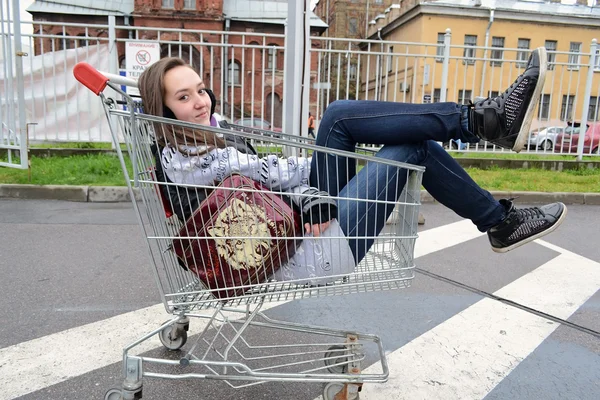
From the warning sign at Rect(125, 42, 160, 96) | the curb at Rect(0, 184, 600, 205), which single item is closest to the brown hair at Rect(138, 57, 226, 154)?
the curb at Rect(0, 184, 600, 205)

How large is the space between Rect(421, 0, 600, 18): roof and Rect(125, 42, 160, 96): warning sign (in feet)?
96.2

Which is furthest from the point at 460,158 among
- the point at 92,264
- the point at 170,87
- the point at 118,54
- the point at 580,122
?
the point at 170,87

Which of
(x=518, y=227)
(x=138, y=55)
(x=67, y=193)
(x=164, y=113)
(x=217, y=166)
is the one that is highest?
(x=138, y=55)

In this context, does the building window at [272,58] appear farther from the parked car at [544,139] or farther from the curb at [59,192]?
the parked car at [544,139]

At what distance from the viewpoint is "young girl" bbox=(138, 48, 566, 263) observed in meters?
1.88

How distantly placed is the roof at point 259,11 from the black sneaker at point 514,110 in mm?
32804

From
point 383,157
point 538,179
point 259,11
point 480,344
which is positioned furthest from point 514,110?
point 259,11

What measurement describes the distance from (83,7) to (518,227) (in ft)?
128

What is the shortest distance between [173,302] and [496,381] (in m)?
1.56

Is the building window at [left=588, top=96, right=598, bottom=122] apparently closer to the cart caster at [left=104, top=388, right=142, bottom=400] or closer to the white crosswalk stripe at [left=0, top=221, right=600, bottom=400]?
the white crosswalk stripe at [left=0, top=221, right=600, bottom=400]

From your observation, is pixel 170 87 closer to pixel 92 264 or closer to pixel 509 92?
pixel 509 92

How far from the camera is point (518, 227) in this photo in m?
2.47

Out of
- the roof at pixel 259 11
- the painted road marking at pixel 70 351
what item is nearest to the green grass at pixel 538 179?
the painted road marking at pixel 70 351

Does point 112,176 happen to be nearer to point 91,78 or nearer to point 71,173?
point 71,173
